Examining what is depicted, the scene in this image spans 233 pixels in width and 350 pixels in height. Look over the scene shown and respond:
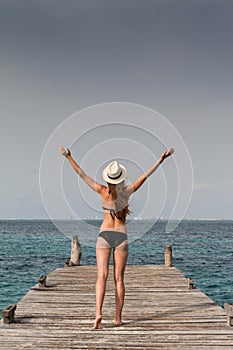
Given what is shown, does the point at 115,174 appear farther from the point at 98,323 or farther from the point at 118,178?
the point at 98,323

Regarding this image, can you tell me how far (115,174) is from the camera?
6875 millimetres

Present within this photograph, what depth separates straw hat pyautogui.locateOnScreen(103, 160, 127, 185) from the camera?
271 inches

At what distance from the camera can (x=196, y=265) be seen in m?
40.4

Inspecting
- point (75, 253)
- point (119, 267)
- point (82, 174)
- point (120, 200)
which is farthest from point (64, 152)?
point (75, 253)

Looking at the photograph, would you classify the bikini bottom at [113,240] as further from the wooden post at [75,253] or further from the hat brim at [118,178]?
the wooden post at [75,253]

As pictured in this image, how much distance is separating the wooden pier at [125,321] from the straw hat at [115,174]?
8.54 ft

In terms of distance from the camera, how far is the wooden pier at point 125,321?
6668 millimetres

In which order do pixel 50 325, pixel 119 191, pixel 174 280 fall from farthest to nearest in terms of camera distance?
pixel 174 280, pixel 50 325, pixel 119 191

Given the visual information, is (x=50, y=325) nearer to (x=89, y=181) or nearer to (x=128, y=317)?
(x=128, y=317)

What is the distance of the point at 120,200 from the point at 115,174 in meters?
0.50

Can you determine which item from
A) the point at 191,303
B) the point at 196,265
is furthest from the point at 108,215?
the point at 196,265

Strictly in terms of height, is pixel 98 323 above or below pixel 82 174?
below

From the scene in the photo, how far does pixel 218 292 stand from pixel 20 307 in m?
18.7

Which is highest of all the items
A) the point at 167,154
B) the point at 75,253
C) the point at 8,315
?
the point at 167,154
